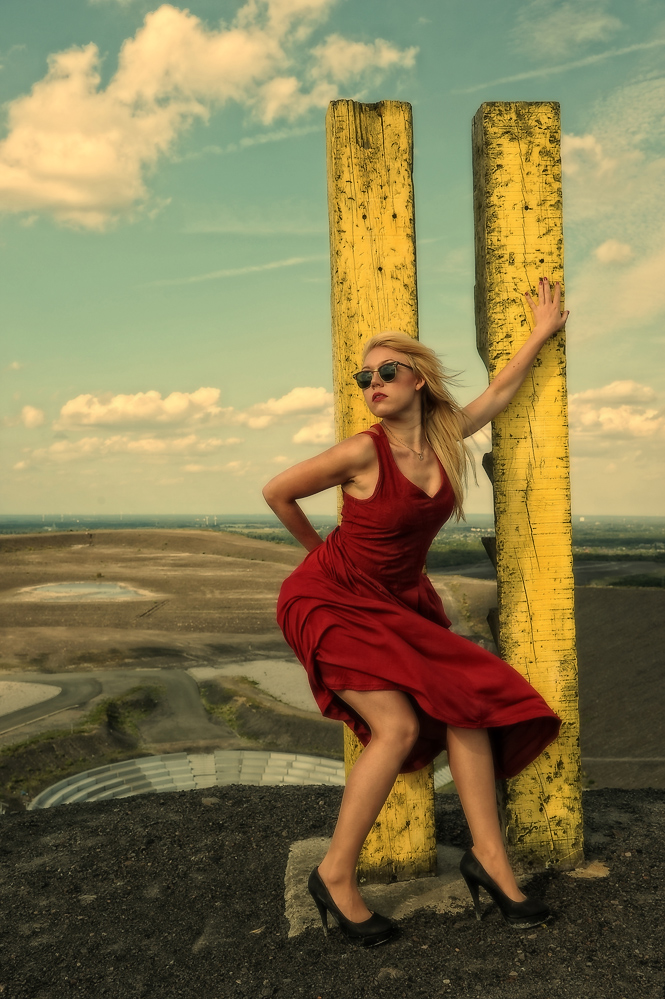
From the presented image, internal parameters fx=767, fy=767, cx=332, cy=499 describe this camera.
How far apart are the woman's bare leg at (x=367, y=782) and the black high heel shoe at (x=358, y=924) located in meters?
0.02

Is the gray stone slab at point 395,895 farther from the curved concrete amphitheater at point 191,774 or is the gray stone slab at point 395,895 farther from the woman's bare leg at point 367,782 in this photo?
the curved concrete amphitheater at point 191,774

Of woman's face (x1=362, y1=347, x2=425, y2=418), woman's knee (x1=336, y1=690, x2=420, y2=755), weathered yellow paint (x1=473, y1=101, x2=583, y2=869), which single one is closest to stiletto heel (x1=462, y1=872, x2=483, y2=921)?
weathered yellow paint (x1=473, y1=101, x2=583, y2=869)

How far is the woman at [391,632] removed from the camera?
2.81 metres

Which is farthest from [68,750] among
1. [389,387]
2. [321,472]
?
[389,387]

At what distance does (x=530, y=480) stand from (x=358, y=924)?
194 cm

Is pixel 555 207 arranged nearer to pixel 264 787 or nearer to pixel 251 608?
pixel 264 787

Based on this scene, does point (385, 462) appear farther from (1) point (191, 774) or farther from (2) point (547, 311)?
(1) point (191, 774)

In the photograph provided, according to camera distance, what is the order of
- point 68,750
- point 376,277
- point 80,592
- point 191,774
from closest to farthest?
point 376,277 → point 191,774 → point 68,750 → point 80,592

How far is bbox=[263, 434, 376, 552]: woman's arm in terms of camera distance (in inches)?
112

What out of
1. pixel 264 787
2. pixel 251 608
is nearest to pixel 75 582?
pixel 251 608

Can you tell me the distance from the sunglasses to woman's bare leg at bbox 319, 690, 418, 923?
3.83 ft

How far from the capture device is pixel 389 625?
2.88 meters

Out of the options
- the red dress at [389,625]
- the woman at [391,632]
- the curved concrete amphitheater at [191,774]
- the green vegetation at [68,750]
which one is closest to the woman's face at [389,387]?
the woman at [391,632]

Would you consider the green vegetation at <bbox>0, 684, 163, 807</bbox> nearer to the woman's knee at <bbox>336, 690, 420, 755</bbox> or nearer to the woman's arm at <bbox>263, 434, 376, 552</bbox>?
the woman's knee at <bbox>336, 690, 420, 755</bbox>
